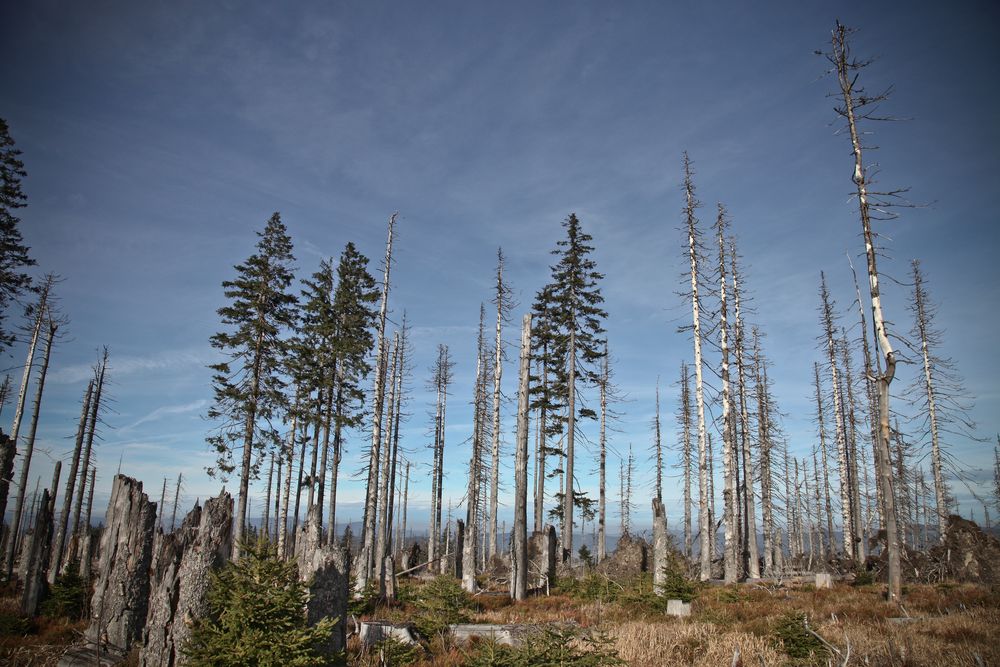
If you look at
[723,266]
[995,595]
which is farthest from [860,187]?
[995,595]

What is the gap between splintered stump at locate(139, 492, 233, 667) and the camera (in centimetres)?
707

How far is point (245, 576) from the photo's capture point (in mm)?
6117

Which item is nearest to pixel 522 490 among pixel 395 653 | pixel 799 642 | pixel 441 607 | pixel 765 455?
pixel 441 607

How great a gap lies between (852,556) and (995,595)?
15.5 m

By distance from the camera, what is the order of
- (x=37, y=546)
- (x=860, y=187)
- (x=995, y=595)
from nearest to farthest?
(x=37, y=546) → (x=995, y=595) → (x=860, y=187)

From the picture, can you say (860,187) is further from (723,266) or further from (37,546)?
(37,546)

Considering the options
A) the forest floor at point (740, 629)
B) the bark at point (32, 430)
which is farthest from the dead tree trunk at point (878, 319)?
the bark at point (32, 430)

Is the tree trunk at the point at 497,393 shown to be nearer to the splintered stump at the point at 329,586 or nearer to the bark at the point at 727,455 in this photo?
the bark at the point at 727,455

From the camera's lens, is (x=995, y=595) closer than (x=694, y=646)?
No

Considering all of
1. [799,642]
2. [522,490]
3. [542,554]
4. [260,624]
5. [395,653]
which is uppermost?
[522,490]

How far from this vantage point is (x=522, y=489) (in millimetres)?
16938

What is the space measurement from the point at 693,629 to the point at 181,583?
9.45m

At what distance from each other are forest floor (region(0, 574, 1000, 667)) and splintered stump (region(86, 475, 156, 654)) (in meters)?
0.75

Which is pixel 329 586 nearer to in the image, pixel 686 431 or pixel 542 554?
pixel 542 554
